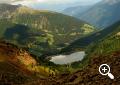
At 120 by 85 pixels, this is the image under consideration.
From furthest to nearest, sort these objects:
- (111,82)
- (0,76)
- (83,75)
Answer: (0,76)
(83,75)
(111,82)

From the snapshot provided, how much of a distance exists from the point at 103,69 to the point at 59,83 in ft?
58.5

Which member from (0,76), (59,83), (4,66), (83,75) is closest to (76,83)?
(83,75)

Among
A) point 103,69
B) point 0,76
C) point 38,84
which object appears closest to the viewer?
point 103,69

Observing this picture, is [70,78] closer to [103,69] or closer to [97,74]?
[97,74]

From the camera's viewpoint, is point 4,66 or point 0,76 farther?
point 4,66

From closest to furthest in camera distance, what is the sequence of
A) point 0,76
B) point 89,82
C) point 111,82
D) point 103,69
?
point 103,69, point 111,82, point 89,82, point 0,76

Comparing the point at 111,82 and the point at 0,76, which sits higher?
the point at 0,76

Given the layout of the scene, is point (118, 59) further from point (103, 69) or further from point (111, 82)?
point (103, 69)

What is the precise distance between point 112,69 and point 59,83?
35.0 feet

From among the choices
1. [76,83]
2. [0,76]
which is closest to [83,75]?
[76,83]

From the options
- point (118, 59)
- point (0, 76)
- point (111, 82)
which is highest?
point (0, 76)

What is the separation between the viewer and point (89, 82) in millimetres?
47219

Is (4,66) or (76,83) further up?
(4,66)

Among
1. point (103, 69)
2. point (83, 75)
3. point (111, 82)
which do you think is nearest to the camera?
point (103, 69)
